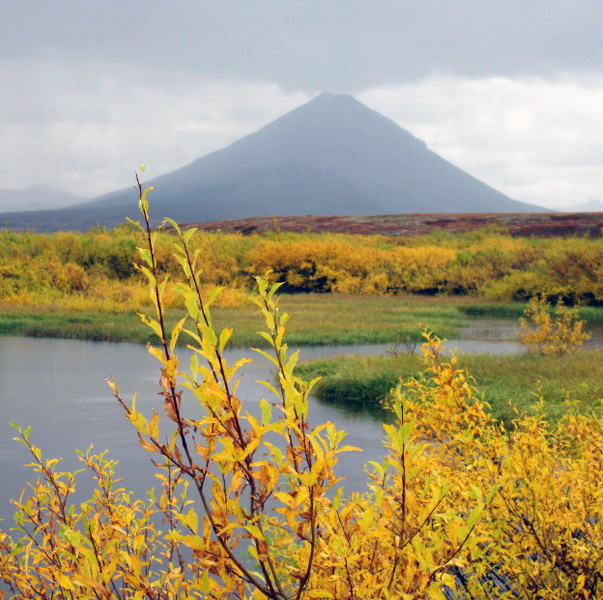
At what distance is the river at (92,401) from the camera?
760 cm

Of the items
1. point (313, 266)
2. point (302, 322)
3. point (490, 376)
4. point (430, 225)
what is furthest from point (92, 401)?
point (430, 225)

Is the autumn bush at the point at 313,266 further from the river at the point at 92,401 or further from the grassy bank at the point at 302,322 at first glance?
the river at the point at 92,401

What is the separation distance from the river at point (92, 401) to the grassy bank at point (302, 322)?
595 millimetres

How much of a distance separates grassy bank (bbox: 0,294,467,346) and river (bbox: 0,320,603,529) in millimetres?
595

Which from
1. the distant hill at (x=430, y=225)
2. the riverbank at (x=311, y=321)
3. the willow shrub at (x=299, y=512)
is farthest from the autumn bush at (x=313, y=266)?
the willow shrub at (x=299, y=512)

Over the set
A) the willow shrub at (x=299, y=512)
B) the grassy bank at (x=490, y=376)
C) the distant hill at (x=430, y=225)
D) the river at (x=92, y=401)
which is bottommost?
the river at (x=92, y=401)

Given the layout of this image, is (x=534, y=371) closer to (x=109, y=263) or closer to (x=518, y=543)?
(x=518, y=543)

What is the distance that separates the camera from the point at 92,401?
35.3 ft

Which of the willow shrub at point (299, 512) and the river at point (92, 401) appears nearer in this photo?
the willow shrub at point (299, 512)

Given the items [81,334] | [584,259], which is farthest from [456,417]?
[584,259]

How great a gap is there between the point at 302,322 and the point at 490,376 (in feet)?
26.2

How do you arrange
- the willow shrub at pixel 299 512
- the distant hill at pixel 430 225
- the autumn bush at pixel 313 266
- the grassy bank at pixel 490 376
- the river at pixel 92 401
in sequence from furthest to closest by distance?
the distant hill at pixel 430 225 < the autumn bush at pixel 313 266 < the grassy bank at pixel 490 376 < the river at pixel 92 401 < the willow shrub at pixel 299 512

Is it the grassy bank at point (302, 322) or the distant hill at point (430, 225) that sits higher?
the distant hill at point (430, 225)

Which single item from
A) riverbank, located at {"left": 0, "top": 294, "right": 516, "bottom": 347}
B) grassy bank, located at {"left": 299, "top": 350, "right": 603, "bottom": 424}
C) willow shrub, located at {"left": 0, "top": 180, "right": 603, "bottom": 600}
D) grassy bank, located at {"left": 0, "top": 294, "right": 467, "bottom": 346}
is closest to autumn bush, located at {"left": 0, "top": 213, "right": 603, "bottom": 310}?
riverbank, located at {"left": 0, "top": 294, "right": 516, "bottom": 347}
